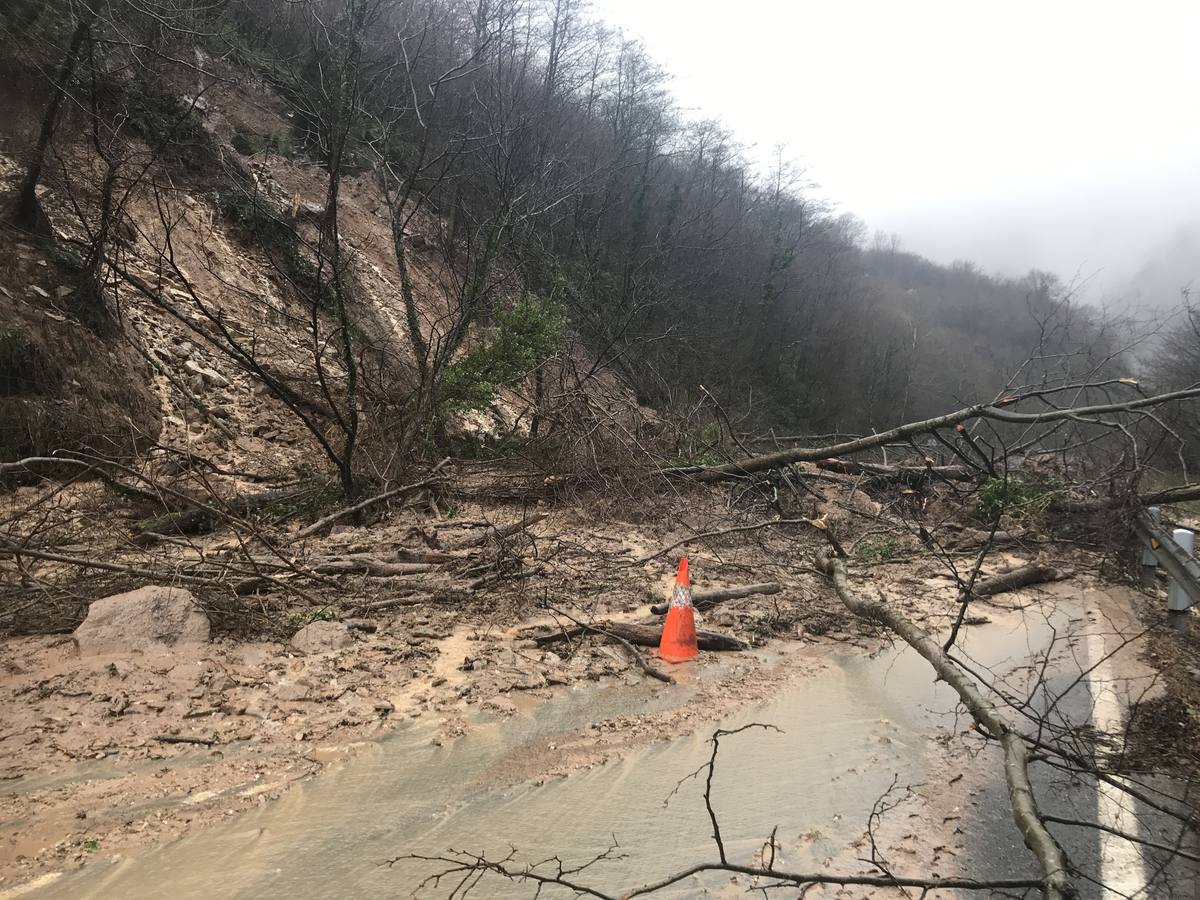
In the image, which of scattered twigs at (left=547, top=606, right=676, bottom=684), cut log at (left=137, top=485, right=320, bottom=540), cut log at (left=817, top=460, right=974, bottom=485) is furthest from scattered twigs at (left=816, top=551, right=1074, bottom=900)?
cut log at (left=817, top=460, right=974, bottom=485)

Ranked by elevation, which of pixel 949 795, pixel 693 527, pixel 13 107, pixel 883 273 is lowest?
pixel 949 795

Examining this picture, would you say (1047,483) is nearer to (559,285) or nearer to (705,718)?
(705,718)

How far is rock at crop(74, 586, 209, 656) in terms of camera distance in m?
3.91

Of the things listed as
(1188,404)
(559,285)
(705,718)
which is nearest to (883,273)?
(1188,404)

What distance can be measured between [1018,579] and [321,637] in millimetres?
6950

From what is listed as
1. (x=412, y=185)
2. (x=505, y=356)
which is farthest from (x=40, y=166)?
(x=505, y=356)

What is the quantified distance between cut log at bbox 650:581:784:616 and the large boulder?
92.7 inches

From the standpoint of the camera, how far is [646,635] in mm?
4965

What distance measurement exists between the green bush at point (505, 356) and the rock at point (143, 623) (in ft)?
18.2

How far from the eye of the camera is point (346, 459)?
785 cm

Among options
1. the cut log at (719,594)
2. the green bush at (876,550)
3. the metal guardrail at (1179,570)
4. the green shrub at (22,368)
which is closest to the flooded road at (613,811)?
the cut log at (719,594)

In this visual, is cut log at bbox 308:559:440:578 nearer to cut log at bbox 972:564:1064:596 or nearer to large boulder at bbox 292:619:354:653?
large boulder at bbox 292:619:354:653

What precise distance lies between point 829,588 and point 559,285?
787 centimetres

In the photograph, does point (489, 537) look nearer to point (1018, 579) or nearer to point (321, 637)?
point (321, 637)
